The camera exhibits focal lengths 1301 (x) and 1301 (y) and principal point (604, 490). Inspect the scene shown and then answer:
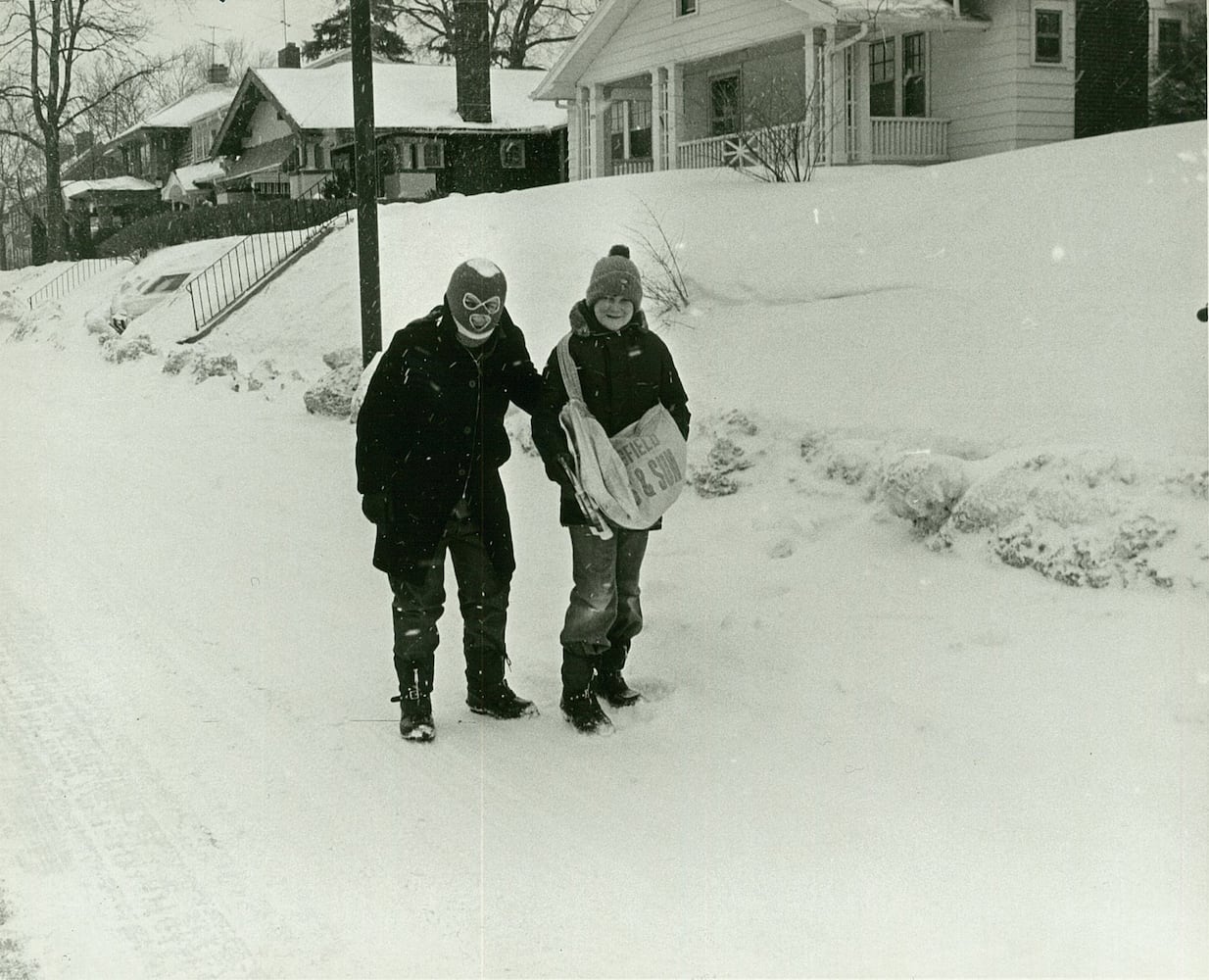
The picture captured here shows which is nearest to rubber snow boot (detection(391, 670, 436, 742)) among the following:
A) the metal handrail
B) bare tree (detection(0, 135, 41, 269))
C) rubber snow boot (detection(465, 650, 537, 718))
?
rubber snow boot (detection(465, 650, 537, 718))

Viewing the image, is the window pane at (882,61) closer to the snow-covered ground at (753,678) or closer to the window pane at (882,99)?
the window pane at (882,99)

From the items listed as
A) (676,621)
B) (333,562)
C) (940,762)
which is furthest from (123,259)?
(940,762)

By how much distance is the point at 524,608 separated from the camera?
653 cm

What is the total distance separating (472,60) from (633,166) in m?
3.81

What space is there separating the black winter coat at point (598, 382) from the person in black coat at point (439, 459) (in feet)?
0.38

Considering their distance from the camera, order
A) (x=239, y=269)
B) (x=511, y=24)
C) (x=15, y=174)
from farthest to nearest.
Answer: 1. (x=15, y=174)
2. (x=239, y=269)
3. (x=511, y=24)

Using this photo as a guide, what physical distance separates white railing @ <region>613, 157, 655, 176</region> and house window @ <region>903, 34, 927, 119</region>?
15.9ft

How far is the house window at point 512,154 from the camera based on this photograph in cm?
3011

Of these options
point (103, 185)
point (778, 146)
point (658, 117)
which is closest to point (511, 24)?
point (658, 117)

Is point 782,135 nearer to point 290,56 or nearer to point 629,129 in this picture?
point 629,129

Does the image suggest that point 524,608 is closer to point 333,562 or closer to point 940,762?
point 333,562

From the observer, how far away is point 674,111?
72.6 feet

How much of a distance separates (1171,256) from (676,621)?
4.87 meters

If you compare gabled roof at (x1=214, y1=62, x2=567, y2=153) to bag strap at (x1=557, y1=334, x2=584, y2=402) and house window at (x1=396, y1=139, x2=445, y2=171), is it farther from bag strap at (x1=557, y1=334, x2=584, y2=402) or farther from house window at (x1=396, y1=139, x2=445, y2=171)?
bag strap at (x1=557, y1=334, x2=584, y2=402)
